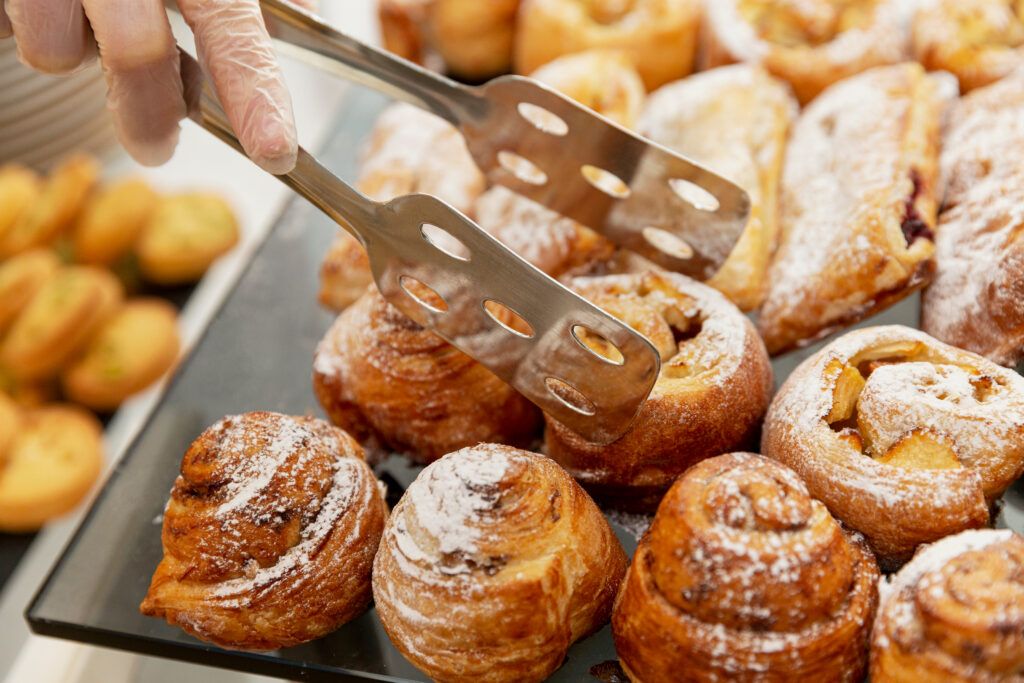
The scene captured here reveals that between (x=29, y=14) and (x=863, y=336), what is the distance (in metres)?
1.36

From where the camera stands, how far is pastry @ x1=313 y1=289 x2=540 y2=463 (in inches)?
60.3

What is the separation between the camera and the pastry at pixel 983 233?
147cm

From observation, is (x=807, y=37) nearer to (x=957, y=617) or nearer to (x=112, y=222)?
(x=957, y=617)

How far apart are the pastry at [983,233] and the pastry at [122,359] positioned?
1.88 metres

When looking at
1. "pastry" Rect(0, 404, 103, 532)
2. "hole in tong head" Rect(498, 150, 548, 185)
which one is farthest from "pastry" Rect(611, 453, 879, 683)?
"pastry" Rect(0, 404, 103, 532)

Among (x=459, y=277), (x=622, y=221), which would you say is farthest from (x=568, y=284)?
(x=459, y=277)

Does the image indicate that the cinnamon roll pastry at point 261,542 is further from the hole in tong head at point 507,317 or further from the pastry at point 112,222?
the pastry at point 112,222

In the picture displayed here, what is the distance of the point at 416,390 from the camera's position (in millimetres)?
1541

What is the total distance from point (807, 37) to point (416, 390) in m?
1.35

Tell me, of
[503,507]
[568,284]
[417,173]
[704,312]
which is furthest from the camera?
[417,173]

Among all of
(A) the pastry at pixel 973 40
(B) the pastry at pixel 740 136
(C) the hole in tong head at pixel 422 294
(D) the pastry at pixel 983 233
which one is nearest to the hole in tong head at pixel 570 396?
(C) the hole in tong head at pixel 422 294

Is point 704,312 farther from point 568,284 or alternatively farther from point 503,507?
point 503,507

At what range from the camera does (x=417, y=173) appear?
80.3 inches

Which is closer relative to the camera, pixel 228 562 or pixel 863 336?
pixel 228 562
